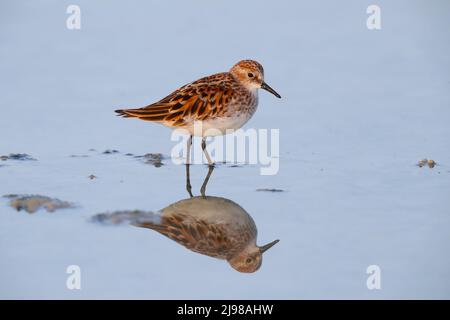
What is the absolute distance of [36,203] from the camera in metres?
10.7

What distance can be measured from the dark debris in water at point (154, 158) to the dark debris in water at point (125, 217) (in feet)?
7.30

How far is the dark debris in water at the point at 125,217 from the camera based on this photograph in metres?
10.2

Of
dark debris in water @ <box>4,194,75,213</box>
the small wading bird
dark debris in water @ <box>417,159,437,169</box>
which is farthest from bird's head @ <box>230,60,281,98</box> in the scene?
dark debris in water @ <box>4,194,75,213</box>

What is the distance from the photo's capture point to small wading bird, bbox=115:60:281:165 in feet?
40.4

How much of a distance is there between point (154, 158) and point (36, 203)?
2600 millimetres

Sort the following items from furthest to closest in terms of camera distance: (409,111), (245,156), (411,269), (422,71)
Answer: (422,71)
(409,111)
(245,156)
(411,269)

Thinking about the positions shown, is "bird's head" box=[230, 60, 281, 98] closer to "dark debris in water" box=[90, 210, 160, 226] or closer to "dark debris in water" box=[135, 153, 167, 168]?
"dark debris in water" box=[135, 153, 167, 168]

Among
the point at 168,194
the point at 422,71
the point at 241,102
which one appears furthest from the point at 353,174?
the point at 422,71

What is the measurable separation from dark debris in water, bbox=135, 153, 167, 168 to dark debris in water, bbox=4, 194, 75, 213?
213cm

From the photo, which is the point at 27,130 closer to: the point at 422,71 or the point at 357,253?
the point at 357,253

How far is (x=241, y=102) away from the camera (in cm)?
1266

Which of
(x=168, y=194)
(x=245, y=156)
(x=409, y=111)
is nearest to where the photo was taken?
(x=168, y=194)

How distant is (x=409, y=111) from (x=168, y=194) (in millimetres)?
5389

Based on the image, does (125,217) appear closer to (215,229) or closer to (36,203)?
(215,229)
